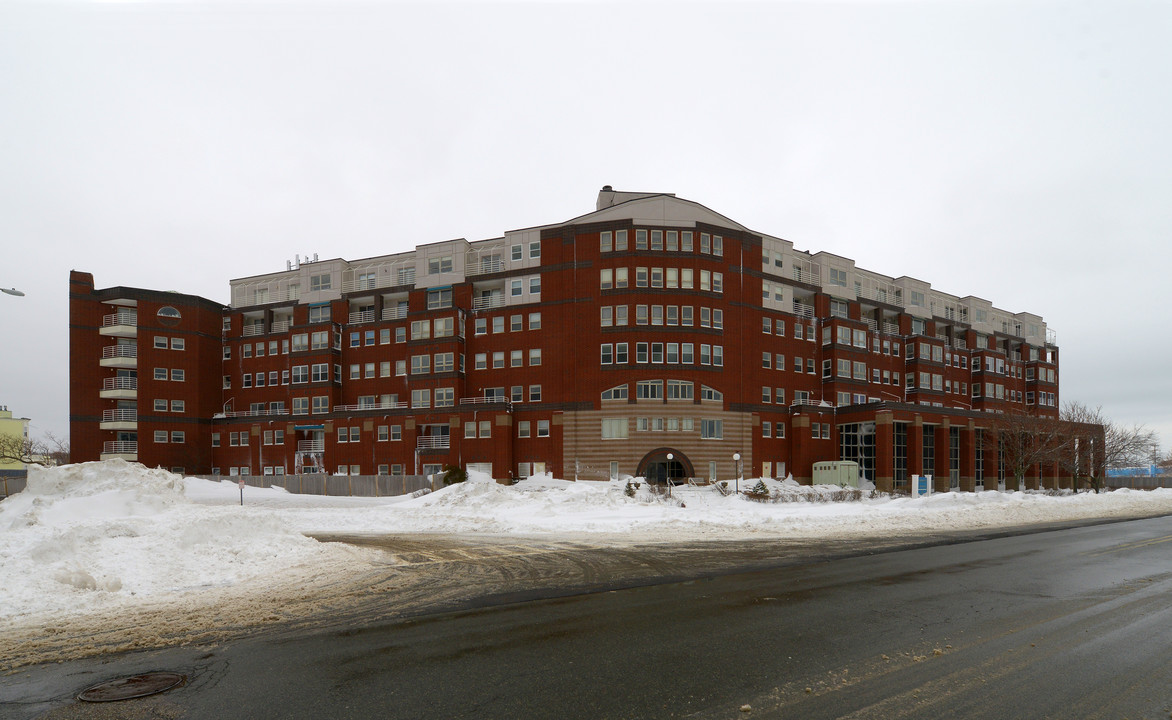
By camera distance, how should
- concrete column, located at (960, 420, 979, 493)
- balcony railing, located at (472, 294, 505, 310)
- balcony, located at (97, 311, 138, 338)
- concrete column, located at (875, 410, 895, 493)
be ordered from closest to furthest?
concrete column, located at (875, 410, 895, 493), balcony railing, located at (472, 294, 505, 310), concrete column, located at (960, 420, 979, 493), balcony, located at (97, 311, 138, 338)

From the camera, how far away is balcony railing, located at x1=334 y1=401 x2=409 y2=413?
65000 mm

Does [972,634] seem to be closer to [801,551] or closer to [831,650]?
[831,650]

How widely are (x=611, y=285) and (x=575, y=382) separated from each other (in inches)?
364

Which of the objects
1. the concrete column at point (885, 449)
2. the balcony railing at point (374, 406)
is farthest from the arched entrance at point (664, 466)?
the balcony railing at point (374, 406)

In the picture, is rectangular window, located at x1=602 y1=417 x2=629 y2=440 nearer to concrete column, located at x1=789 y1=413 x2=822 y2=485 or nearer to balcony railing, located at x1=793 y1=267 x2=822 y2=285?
concrete column, located at x1=789 y1=413 x2=822 y2=485

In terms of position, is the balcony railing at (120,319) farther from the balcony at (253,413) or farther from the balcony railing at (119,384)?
the balcony at (253,413)

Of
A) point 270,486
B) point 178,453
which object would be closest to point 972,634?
point 270,486

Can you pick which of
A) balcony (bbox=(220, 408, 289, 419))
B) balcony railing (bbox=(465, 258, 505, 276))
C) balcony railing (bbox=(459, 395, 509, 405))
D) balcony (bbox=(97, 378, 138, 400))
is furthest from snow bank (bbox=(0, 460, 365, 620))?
balcony (bbox=(97, 378, 138, 400))

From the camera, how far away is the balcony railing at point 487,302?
64188 mm

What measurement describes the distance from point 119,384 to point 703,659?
79.9 metres

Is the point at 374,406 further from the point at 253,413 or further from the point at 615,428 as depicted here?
the point at 615,428

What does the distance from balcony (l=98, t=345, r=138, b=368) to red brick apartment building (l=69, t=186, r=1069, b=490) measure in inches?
10.3

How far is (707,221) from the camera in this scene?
60219 mm

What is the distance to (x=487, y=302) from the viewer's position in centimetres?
6488
